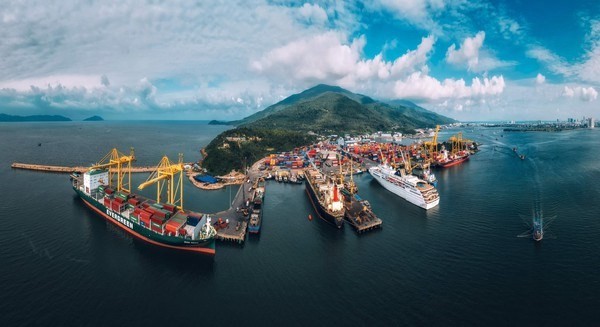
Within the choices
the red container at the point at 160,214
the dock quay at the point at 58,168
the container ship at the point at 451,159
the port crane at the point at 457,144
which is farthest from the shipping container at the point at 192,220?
the port crane at the point at 457,144

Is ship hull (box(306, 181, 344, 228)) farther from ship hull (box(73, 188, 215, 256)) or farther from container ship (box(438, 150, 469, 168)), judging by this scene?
container ship (box(438, 150, 469, 168))

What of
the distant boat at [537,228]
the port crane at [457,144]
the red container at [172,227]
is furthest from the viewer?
the port crane at [457,144]

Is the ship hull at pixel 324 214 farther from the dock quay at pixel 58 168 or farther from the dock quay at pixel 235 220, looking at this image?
the dock quay at pixel 58 168

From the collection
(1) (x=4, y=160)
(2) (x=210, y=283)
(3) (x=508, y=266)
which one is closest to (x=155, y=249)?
(2) (x=210, y=283)

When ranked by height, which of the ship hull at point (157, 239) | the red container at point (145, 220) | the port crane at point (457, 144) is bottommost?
the ship hull at point (157, 239)

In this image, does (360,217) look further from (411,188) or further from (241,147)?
(241,147)

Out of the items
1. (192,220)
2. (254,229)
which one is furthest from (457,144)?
(192,220)
